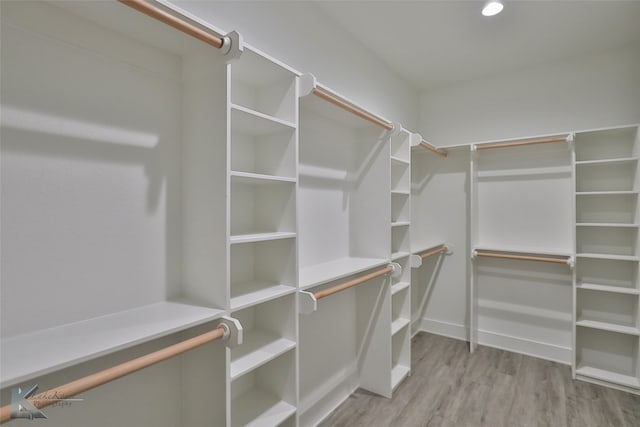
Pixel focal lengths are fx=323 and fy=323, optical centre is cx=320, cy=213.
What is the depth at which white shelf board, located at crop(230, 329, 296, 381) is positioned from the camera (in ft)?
4.38

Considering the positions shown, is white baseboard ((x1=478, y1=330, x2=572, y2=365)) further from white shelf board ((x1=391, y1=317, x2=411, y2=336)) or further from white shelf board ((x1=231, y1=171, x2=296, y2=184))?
white shelf board ((x1=231, y1=171, x2=296, y2=184))

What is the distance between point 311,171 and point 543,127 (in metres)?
2.51

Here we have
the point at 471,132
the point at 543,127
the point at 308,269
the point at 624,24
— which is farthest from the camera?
the point at 471,132

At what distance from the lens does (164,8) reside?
1061 mm

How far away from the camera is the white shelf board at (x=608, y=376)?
2553 mm

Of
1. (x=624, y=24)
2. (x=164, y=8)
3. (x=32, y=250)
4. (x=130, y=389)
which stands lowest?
(x=130, y=389)

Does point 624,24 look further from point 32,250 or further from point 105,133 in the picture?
point 32,250

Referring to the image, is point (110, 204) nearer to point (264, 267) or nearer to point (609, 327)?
point (264, 267)

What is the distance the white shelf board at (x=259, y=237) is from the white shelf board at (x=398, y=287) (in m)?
1.30

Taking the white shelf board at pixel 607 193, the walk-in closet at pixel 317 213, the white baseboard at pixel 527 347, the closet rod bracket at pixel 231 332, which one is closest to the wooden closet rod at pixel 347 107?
the walk-in closet at pixel 317 213

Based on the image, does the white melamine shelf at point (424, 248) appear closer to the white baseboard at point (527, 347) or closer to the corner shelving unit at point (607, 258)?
the white baseboard at point (527, 347)

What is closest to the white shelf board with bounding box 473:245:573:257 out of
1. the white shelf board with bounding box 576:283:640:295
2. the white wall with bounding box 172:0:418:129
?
the white shelf board with bounding box 576:283:640:295

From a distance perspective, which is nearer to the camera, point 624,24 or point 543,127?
point 624,24

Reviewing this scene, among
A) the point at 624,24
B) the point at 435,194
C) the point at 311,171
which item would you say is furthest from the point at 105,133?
the point at 624,24
